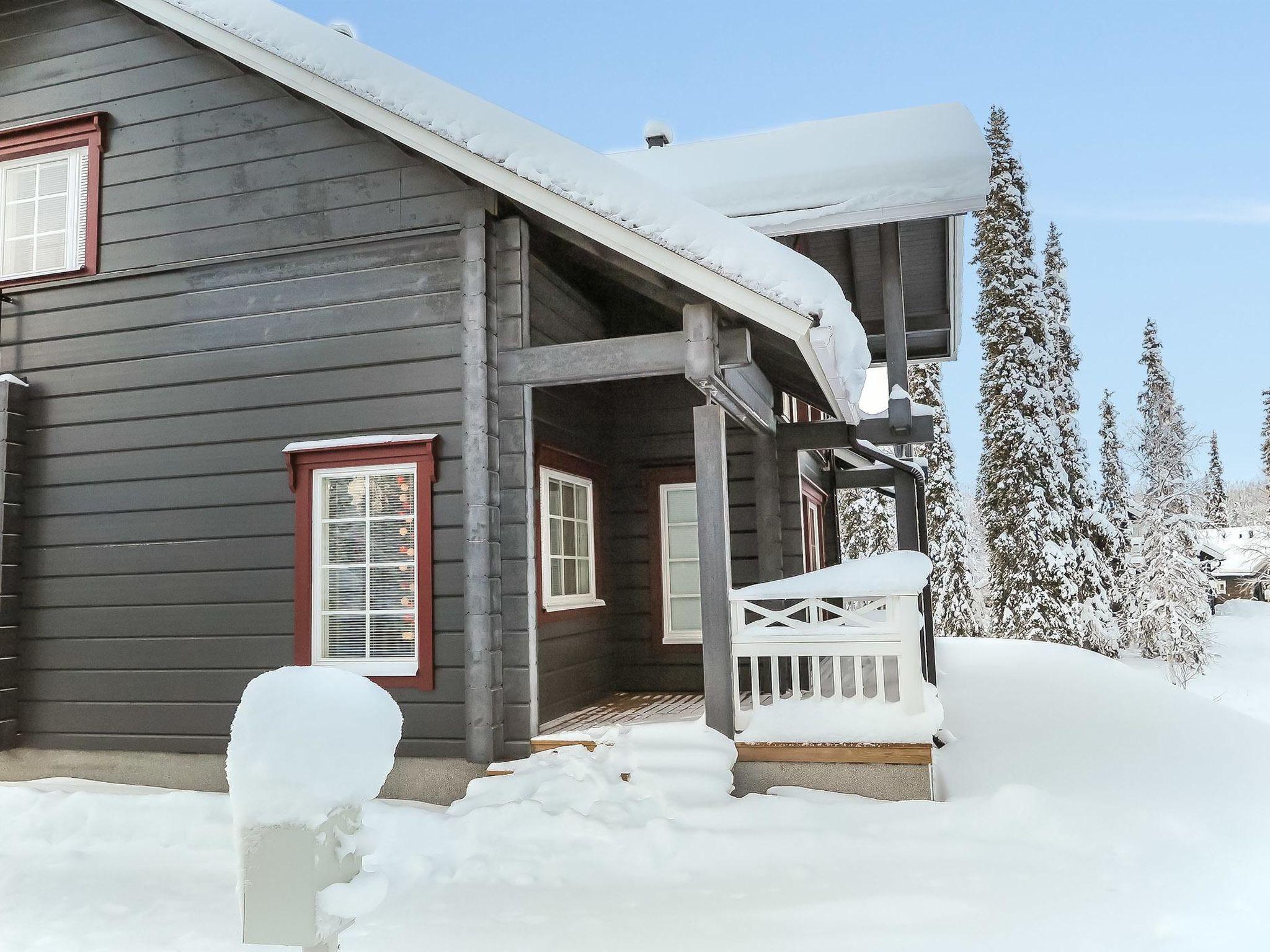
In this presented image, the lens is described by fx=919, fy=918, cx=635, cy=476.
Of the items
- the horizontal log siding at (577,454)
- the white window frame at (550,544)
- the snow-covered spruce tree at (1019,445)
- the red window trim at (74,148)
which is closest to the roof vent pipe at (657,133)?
the horizontal log siding at (577,454)

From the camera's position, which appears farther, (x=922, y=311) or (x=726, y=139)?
(x=922, y=311)

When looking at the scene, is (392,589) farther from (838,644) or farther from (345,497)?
(838,644)

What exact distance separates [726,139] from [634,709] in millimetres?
4935

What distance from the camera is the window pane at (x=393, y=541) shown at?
19.4ft

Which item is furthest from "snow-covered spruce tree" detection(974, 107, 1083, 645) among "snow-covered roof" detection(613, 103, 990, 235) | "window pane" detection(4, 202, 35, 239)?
"window pane" detection(4, 202, 35, 239)

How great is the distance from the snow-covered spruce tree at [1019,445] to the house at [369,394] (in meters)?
14.7

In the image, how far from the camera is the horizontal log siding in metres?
6.26

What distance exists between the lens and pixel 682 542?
7668 mm

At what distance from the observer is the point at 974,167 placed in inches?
251

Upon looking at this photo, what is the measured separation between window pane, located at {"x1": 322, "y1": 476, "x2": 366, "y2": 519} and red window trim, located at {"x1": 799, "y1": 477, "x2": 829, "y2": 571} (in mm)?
3429

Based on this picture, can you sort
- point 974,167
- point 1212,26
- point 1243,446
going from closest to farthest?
point 974,167 < point 1212,26 < point 1243,446

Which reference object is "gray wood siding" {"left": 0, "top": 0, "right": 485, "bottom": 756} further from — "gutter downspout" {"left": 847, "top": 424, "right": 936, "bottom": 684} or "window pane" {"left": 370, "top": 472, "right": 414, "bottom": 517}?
"gutter downspout" {"left": 847, "top": 424, "right": 936, "bottom": 684}

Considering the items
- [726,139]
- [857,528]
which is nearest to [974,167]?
[726,139]

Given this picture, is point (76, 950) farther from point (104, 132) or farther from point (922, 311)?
point (922, 311)
